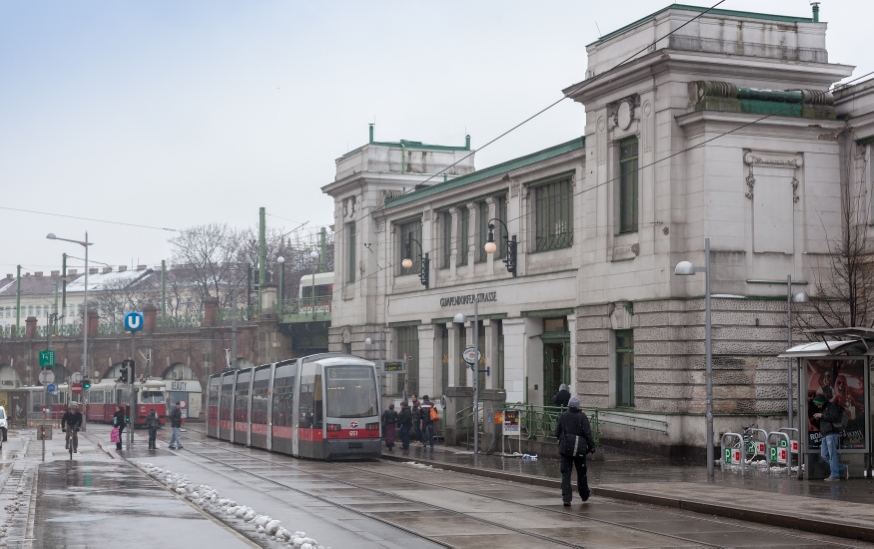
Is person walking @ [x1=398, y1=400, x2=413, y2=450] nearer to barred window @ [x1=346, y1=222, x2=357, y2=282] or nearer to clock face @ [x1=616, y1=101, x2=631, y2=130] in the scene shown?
clock face @ [x1=616, y1=101, x2=631, y2=130]

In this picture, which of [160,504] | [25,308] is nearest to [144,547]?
[160,504]

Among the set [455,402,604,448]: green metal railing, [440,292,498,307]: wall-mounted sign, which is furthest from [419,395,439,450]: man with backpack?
[440,292,498,307]: wall-mounted sign

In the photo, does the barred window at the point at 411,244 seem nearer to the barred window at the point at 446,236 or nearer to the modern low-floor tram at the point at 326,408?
the barred window at the point at 446,236

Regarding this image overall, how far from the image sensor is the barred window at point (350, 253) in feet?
179

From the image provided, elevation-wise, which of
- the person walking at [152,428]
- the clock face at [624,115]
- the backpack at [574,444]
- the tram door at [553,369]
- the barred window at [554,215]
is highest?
the clock face at [624,115]

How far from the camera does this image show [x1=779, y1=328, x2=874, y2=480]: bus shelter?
23.4 metres

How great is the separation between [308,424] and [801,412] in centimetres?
1623

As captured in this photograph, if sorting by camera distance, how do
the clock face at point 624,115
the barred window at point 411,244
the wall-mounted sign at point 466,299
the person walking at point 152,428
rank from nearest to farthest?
the clock face at point 624,115 → the wall-mounted sign at point 466,299 → the person walking at point 152,428 → the barred window at point 411,244

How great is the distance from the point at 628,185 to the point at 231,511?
57.8 feet

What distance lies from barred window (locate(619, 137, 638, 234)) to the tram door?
19.4 ft

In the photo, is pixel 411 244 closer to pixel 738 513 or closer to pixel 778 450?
pixel 778 450

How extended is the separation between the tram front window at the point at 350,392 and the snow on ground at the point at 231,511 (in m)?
6.59

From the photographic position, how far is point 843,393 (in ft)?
77.7

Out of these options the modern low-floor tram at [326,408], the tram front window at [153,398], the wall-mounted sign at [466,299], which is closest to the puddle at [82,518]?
the modern low-floor tram at [326,408]
